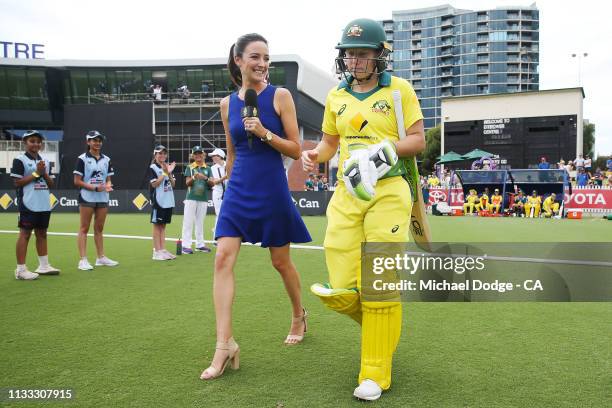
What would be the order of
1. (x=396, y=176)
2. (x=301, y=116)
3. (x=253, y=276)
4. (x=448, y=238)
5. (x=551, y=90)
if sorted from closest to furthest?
(x=396, y=176)
(x=253, y=276)
(x=448, y=238)
(x=551, y=90)
(x=301, y=116)

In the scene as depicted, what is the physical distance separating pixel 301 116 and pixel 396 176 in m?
43.9

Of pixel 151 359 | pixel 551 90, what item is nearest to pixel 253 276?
pixel 151 359

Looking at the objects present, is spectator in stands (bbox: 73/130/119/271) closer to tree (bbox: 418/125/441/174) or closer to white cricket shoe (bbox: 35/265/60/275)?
white cricket shoe (bbox: 35/265/60/275)

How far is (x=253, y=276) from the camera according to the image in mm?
6895

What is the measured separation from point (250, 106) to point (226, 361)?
1.69 m

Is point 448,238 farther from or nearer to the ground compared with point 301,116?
nearer to the ground

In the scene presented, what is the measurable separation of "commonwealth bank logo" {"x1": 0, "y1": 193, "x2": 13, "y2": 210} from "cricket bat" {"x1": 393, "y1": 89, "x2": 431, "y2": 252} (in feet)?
84.0

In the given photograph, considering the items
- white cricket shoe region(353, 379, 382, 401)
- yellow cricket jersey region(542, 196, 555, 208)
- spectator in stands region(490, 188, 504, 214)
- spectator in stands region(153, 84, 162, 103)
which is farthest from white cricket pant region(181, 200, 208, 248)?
spectator in stands region(153, 84, 162, 103)

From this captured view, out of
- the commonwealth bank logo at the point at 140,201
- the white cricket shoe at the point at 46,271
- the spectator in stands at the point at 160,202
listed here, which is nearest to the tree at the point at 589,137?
the commonwealth bank logo at the point at 140,201

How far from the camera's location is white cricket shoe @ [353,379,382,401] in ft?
9.10

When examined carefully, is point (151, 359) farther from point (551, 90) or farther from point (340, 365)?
point (551, 90)

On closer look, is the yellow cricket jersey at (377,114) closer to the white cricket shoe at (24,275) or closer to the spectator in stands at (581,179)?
the white cricket shoe at (24,275)

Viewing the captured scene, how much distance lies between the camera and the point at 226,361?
10.7 feet

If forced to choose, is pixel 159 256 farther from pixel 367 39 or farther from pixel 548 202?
pixel 548 202
